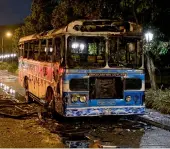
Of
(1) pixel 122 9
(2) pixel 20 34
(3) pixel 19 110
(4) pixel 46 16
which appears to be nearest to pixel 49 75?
(3) pixel 19 110

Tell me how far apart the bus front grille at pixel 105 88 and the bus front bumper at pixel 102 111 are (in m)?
0.38

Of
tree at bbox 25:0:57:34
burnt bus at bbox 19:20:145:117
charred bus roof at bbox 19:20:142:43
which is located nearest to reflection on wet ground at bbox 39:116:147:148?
burnt bus at bbox 19:20:145:117

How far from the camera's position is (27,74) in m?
A: 18.3

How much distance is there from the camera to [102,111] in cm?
1221

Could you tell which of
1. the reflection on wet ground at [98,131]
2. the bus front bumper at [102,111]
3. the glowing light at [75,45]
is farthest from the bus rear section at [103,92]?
the glowing light at [75,45]

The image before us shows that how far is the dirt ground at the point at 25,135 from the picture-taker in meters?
9.57

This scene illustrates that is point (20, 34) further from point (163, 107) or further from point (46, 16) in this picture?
point (163, 107)

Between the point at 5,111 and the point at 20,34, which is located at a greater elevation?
the point at 20,34

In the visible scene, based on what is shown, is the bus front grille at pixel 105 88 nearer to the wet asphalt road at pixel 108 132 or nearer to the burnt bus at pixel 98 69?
the burnt bus at pixel 98 69

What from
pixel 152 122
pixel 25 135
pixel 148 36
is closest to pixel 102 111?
pixel 152 122

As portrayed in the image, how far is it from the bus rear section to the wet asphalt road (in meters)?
0.46

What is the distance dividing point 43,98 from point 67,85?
9.72 feet

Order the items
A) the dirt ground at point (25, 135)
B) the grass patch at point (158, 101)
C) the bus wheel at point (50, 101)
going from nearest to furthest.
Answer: the dirt ground at point (25, 135) < the bus wheel at point (50, 101) < the grass patch at point (158, 101)

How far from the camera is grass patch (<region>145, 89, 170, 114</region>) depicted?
1435cm
